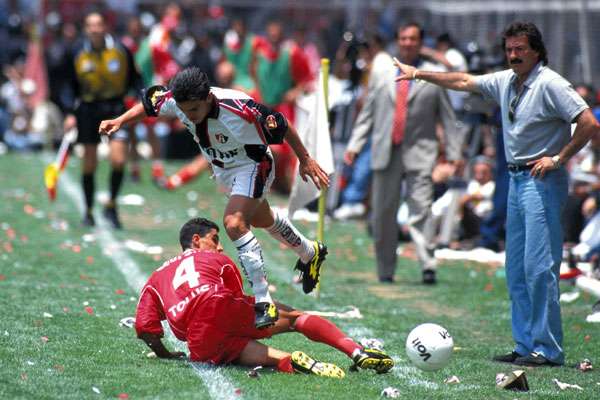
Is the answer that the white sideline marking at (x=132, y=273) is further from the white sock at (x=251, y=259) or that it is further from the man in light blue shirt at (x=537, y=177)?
the man in light blue shirt at (x=537, y=177)

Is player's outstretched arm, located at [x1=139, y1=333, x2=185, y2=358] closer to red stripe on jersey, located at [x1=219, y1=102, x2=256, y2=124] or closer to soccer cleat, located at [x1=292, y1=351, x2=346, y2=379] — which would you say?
soccer cleat, located at [x1=292, y1=351, x2=346, y2=379]

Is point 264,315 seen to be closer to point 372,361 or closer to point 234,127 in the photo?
point 372,361

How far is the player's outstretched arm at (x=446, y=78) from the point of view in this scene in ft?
28.3

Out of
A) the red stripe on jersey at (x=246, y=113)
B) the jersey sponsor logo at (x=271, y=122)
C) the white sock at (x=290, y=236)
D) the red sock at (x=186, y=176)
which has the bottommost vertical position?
the red sock at (x=186, y=176)

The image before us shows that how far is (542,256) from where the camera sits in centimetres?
812

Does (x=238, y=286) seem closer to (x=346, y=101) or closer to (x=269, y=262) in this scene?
(x=269, y=262)

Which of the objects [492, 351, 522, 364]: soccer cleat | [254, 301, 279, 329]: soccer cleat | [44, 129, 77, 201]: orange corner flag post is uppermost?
[254, 301, 279, 329]: soccer cleat

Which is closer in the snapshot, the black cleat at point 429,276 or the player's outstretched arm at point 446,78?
the player's outstretched arm at point 446,78

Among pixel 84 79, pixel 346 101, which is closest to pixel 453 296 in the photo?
pixel 84 79

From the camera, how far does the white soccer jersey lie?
7.89m

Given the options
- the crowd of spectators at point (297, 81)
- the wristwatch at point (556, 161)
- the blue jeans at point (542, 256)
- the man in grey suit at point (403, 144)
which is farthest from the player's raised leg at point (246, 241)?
the crowd of spectators at point (297, 81)

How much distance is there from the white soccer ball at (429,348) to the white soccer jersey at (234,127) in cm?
160

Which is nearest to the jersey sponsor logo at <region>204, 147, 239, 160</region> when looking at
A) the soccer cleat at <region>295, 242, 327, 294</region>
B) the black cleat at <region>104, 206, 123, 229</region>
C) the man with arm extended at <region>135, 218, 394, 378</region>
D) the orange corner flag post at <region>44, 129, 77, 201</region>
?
the man with arm extended at <region>135, 218, 394, 378</region>

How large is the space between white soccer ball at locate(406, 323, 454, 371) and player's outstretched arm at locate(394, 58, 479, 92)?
206 cm
